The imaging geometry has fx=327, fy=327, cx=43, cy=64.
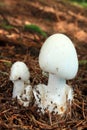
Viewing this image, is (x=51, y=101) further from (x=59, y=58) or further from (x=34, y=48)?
(x=34, y=48)

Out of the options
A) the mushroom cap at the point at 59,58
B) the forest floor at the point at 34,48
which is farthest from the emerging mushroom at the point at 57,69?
the forest floor at the point at 34,48

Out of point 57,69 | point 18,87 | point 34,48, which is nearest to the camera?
point 57,69

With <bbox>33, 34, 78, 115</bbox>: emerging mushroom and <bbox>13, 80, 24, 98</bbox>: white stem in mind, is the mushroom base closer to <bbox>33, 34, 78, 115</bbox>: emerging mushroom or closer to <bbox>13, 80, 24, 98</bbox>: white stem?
<bbox>33, 34, 78, 115</bbox>: emerging mushroom

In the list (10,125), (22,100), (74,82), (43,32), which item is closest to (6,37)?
(43,32)

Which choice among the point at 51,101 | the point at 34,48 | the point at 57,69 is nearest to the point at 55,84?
the point at 51,101

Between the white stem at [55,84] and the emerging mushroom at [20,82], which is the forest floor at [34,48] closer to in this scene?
the emerging mushroom at [20,82]

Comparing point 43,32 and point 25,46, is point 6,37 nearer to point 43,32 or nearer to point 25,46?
point 25,46

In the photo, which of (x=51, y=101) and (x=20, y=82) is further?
(x=20, y=82)

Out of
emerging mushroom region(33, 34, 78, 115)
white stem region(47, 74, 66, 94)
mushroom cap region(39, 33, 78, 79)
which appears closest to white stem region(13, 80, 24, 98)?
emerging mushroom region(33, 34, 78, 115)
